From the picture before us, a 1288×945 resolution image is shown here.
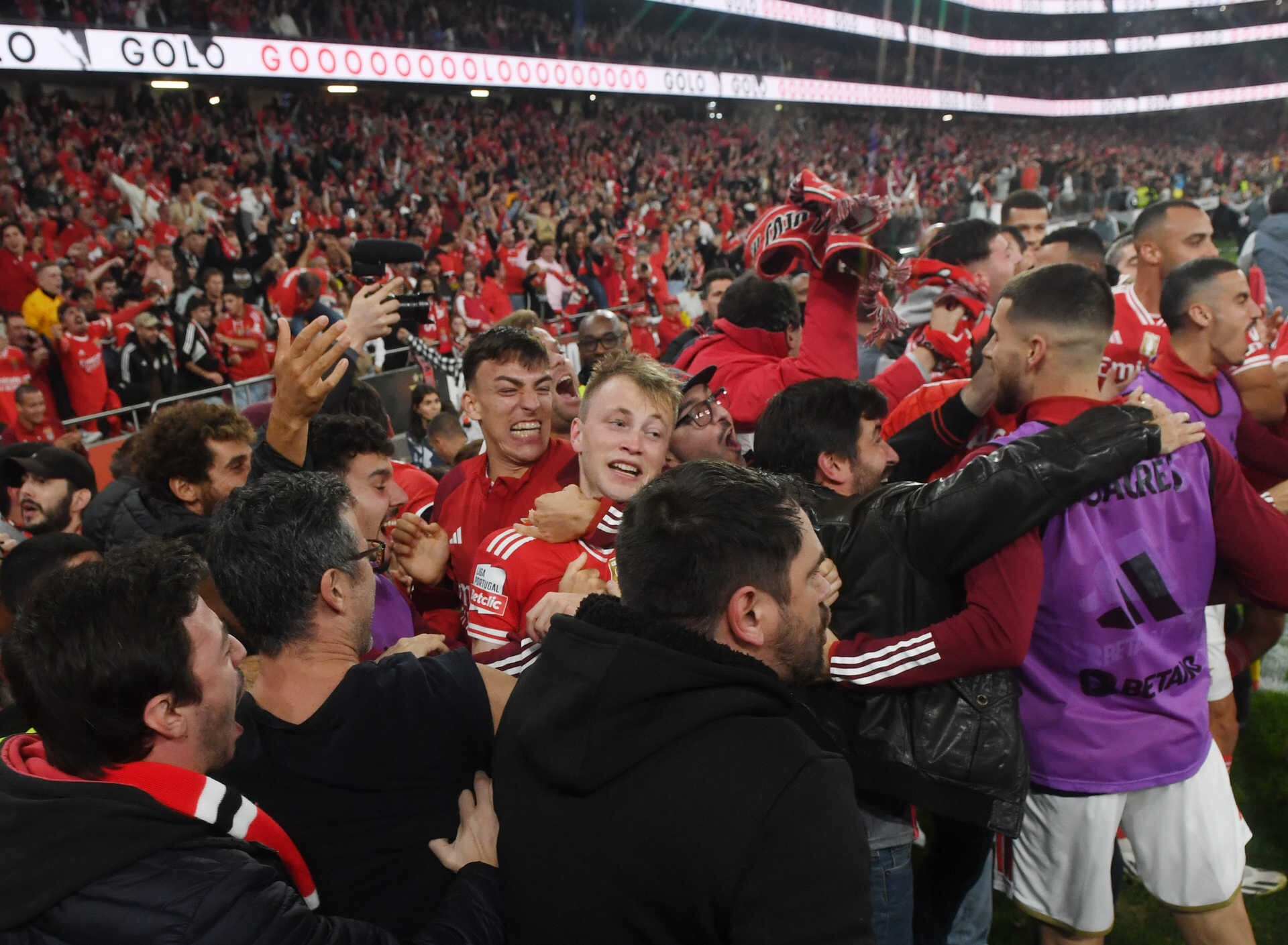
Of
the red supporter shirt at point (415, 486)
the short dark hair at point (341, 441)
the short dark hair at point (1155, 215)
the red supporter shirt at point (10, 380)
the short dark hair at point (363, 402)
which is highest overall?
the short dark hair at point (1155, 215)

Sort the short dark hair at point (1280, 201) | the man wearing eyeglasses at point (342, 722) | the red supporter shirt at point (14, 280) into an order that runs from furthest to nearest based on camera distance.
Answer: the red supporter shirt at point (14, 280), the short dark hair at point (1280, 201), the man wearing eyeglasses at point (342, 722)

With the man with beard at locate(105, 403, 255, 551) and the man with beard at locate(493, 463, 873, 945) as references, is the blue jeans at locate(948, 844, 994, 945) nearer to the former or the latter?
the man with beard at locate(493, 463, 873, 945)

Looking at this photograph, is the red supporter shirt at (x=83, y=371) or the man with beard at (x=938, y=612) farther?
the red supporter shirt at (x=83, y=371)

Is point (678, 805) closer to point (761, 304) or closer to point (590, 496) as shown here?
point (590, 496)

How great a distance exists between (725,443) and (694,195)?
19927 mm

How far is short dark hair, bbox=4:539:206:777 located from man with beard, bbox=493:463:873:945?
0.53 metres

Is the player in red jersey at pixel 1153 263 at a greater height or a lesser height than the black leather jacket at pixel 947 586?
greater

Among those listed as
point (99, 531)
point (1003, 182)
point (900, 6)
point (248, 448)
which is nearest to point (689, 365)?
point (248, 448)

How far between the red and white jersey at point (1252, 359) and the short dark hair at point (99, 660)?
329 cm

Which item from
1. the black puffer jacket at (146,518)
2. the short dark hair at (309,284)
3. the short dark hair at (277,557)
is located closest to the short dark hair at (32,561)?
the black puffer jacket at (146,518)

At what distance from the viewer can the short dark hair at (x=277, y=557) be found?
5.42 feet

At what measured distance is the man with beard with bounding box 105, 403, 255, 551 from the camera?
3211mm

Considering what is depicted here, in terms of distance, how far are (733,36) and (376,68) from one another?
57.5 feet

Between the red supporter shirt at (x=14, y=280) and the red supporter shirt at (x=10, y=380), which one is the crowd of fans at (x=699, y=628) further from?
the red supporter shirt at (x=14, y=280)
